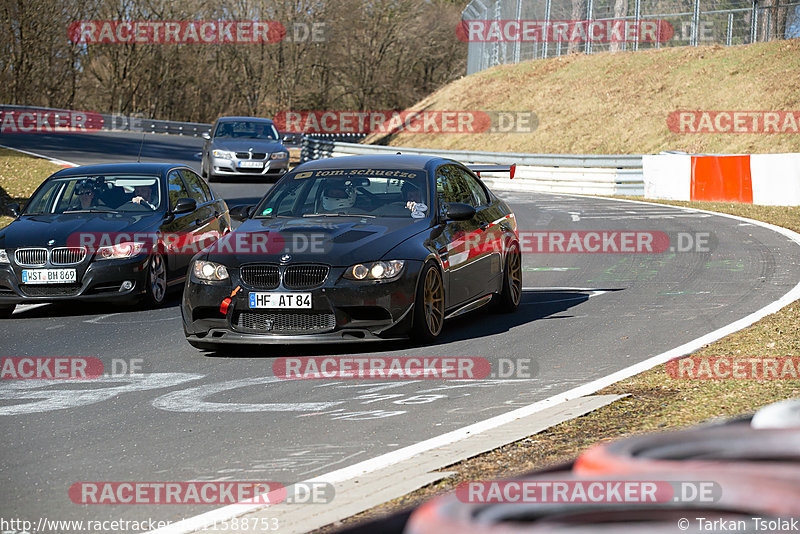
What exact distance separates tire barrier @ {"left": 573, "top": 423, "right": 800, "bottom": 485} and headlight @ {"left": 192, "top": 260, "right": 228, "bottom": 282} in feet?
20.3

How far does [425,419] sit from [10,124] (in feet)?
150

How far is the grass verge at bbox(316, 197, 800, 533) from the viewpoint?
15.9 ft

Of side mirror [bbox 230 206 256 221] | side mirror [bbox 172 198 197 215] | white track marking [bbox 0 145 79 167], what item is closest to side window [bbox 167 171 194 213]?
side mirror [bbox 172 198 197 215]

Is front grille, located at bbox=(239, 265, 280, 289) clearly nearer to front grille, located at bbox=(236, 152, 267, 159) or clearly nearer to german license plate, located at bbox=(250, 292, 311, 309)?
german license plate, located at bbox=(250, 292, 311, 309)

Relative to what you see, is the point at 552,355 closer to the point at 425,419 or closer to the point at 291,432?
the point at 425,419

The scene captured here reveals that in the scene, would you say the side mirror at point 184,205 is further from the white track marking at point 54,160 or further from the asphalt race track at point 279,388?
the white track marking at point 54,160

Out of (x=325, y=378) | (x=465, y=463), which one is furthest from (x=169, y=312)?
(x=465, y=463)

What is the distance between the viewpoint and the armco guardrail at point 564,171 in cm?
2877

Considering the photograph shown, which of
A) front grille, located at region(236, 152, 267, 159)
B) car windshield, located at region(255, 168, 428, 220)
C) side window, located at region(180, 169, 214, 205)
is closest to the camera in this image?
car windshield, located at region(255, 168, 428, 220)

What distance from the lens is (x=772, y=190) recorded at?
2278cm

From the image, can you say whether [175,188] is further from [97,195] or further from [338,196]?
[338,196]

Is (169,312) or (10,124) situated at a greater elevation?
(10,124)

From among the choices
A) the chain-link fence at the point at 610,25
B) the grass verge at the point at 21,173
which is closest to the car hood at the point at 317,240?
the grass verge at the point at 21,173

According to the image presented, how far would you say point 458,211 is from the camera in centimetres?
943
